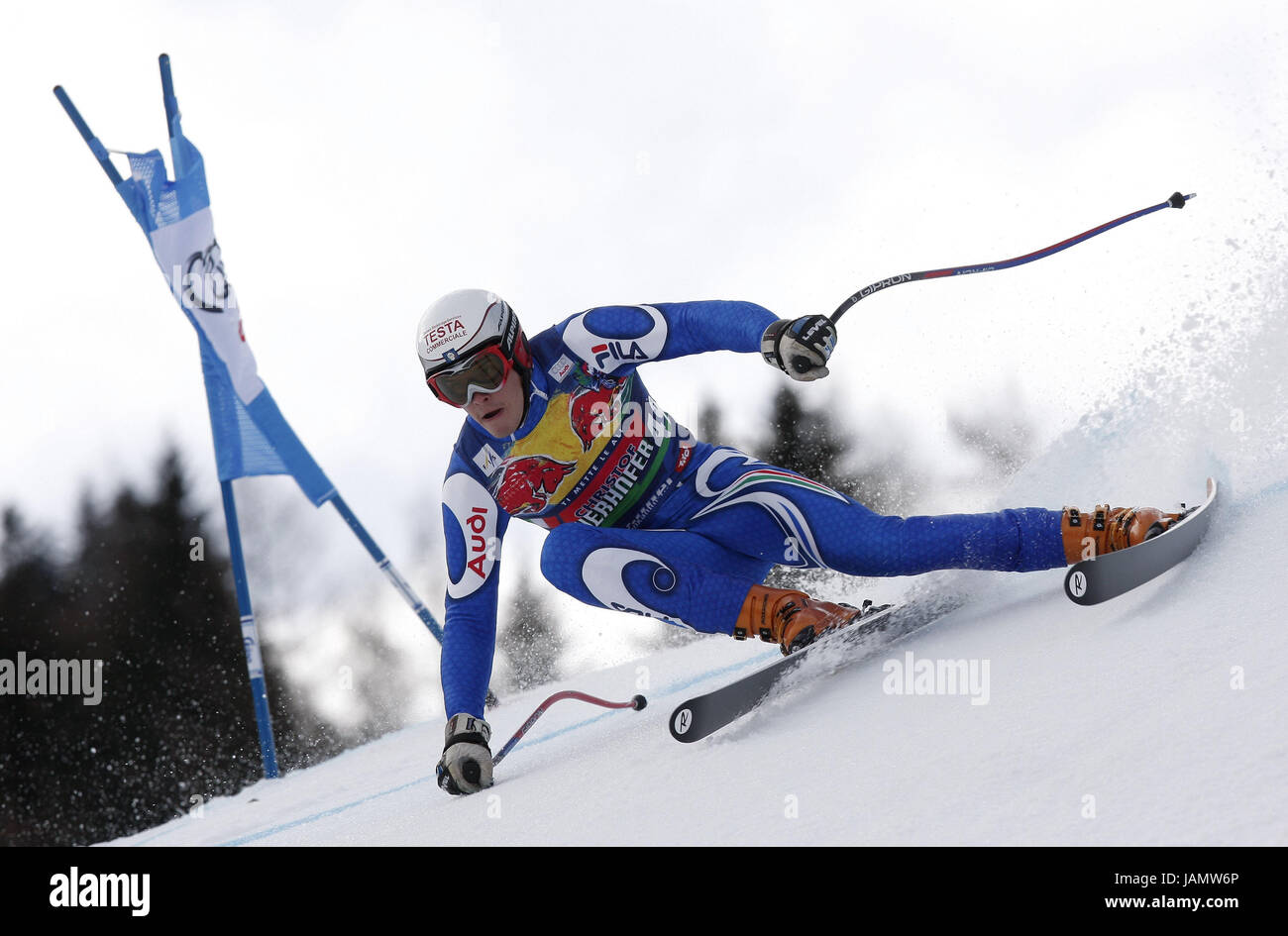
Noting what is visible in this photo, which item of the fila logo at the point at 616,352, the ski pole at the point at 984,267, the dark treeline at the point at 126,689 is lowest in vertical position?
the dark treeline at the point at 126,689

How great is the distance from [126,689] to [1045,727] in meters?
18.0

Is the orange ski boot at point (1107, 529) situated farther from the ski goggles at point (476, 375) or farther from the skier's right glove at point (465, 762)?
the skier's right glove at point (465, 762)

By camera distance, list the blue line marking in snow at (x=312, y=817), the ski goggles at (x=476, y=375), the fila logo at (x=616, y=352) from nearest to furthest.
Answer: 1. the ski goggles at (x=476, y=375)
2. the fila logo at (x=616, y=352)
3. the blue line marking in snow at (x=312, y=817)

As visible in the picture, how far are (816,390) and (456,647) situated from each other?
49.8 ft

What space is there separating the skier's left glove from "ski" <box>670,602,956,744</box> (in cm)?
73

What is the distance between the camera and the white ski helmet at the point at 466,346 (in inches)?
124

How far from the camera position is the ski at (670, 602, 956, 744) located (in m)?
2.79

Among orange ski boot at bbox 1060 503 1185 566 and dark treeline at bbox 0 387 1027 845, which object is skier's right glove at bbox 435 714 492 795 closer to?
orange ski boot at bbox 1060 503 1185 566

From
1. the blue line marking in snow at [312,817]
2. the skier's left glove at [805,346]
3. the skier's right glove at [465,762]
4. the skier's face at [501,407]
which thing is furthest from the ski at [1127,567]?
the blue line marking in snow at [312,817]

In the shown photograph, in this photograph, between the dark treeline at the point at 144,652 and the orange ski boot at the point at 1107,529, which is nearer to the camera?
the orange ski boot at the point at 1107,529

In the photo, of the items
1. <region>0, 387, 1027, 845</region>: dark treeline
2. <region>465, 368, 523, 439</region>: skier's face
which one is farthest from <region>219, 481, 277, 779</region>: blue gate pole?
<region>0, 387, 1027, 845</region>: dark treeline

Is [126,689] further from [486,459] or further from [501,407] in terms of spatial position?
[501,407]

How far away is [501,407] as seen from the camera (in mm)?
3236

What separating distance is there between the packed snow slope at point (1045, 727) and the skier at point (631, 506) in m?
0.23
